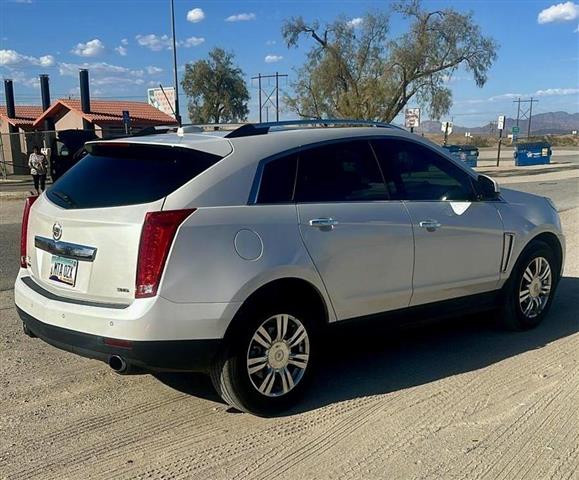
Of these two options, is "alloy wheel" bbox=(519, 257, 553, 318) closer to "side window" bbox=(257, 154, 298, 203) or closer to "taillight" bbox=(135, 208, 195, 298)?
"side window" bbox=(257, 154, 298, 203)

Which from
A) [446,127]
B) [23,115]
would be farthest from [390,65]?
[23,115]

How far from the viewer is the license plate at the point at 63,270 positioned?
11.8 ft

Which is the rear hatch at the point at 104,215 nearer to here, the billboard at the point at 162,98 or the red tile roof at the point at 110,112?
the billboard at the point at 162,98

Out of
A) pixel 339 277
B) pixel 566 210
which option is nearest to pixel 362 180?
pixel 339 277

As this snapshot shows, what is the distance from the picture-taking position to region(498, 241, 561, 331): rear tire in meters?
5.24

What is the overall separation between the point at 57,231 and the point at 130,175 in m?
0.57

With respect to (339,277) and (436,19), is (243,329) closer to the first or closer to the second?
(339,277)

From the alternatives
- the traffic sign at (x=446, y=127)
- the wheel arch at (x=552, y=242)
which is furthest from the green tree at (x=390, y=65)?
the wheel arch at (x=552, y=242)

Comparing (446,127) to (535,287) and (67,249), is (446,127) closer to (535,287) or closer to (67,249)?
(535,287)

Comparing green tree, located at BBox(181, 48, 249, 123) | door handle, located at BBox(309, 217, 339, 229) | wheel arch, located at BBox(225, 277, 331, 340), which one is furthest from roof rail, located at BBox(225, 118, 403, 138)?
green tree, located at BBox(181, 48, 249, 123)

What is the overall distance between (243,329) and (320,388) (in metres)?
0.98

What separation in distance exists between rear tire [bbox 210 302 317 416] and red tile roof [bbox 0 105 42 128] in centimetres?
4391

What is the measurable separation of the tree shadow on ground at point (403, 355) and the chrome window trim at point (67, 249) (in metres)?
1.24

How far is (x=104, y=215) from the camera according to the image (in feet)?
11.3
